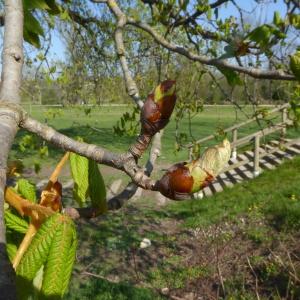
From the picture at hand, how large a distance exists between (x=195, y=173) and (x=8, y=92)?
35 centimetres

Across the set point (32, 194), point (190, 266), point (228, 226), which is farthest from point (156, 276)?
point (32, 194)

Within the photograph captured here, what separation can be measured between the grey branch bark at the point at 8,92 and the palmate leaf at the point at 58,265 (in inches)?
6.1

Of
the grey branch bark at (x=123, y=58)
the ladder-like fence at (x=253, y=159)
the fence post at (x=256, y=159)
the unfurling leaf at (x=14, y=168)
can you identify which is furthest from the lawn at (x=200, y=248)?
the unfurling leaf at (x=14, y=168)

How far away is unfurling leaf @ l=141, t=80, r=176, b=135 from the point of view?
568 mm

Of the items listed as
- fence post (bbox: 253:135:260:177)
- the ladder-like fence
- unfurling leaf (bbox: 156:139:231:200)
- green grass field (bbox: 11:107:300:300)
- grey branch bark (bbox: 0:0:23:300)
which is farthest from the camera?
fence post (bbox: 253:135:260:177)

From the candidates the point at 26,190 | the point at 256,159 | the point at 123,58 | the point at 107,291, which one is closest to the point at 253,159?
the point at 256,159

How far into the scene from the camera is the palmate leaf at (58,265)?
0.58 metres

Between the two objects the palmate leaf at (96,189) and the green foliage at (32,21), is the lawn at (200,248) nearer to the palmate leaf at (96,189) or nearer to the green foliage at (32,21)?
the green foliage at (32,21)

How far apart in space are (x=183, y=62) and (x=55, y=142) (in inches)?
214

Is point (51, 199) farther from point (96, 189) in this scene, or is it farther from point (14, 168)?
point (14, 168)

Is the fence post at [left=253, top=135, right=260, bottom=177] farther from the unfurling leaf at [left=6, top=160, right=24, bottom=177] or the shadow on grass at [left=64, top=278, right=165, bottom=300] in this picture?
the unfurling leaf at [left=6, top=160, right=24, bottom=177]

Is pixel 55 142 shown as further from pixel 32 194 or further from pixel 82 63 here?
pixel 82 63

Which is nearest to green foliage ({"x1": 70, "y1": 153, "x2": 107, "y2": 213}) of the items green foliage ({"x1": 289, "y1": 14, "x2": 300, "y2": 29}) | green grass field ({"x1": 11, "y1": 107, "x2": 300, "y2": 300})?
green foliage ({"x1": 289, "y1": 14, "x2": 300, "y2": 29})

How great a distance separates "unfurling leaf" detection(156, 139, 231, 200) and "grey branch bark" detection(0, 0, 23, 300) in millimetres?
206
